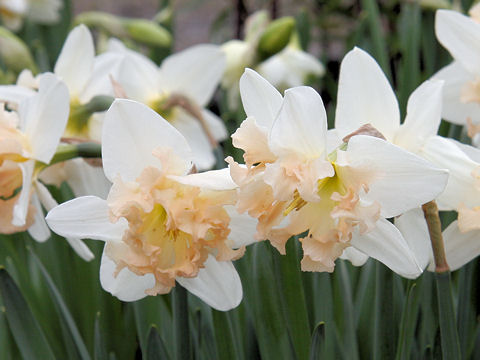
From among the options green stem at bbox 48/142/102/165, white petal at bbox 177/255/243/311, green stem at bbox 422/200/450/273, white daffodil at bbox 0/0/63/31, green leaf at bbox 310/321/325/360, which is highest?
green stem at bbox 422/200/450/273

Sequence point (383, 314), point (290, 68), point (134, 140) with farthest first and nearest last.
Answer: point (290, 68) < point (383, 314) < point (134, 140)

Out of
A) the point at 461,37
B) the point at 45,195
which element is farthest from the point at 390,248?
the point at 45,195

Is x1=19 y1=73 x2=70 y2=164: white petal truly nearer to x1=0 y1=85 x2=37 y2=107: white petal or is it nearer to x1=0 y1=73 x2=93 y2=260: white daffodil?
x1=0 y1=73 x2=93 y2=260: white daffodil

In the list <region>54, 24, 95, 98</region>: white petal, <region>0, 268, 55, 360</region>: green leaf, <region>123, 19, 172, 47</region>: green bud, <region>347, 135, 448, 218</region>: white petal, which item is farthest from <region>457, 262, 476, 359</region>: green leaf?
<region>123, 19, 172, 47</region>: green bud

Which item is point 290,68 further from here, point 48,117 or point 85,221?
point 85,221

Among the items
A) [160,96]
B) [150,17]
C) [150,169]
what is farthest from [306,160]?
→ [150,17]
